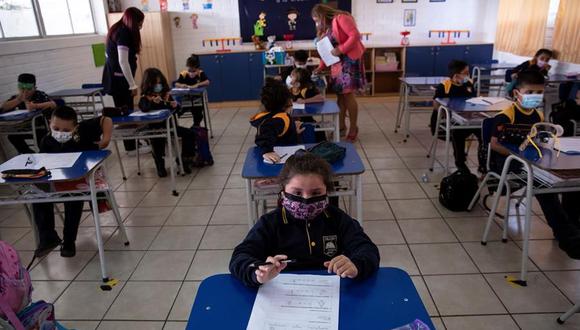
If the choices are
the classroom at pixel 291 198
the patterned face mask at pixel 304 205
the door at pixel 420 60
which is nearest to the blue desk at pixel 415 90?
the classroom at pixel 291 198

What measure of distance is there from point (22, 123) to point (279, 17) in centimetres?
462

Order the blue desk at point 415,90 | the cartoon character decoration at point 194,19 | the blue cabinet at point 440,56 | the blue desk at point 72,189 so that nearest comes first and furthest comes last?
1. the blue desk at point 72,189
2. the blue desk at point 415,90
3. the blue cabinet at point 440,56
4. the cartoon character decoration at point 194,19

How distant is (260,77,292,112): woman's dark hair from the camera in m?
2.57

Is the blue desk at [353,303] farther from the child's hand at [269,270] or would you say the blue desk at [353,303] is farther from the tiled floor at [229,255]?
the tiled floor at [229,255]

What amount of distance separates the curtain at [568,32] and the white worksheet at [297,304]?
17.0 feet

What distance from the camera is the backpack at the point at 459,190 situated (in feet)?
10.1

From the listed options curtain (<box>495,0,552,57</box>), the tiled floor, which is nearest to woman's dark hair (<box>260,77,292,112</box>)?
the tiled floor

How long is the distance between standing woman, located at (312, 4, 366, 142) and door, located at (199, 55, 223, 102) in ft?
8.81

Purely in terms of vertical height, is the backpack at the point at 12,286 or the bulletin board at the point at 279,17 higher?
the bulletin board at the point at 279,17

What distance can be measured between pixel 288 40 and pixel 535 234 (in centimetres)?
553

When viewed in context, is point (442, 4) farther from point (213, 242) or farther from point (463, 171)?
point (213, 242)

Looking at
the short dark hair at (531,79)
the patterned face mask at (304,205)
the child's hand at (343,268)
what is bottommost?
the child's hand at (343,268)

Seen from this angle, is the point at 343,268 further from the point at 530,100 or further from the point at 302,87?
the point at 302,87

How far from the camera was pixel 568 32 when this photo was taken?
486 centimetres
